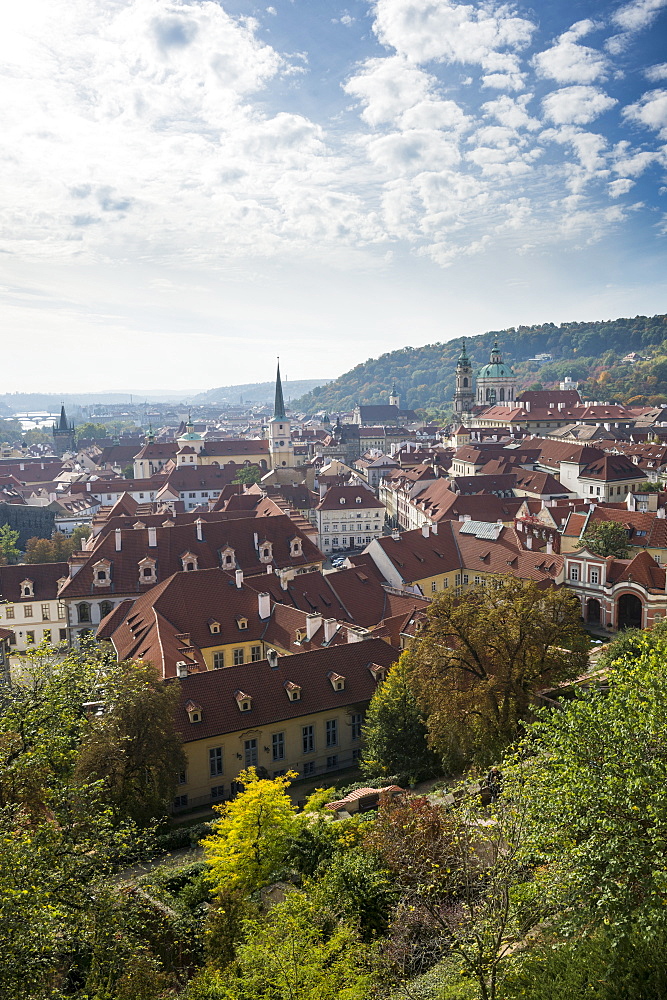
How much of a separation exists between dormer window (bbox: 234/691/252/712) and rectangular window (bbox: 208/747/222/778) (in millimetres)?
2133

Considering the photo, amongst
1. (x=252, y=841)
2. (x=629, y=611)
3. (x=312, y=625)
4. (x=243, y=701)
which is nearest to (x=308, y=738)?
(x=243, y=701)

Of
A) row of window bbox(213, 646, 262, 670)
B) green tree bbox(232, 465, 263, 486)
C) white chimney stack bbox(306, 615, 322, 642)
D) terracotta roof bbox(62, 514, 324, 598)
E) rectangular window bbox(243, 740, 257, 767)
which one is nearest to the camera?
rectangular window bbox(243, 740, 257, 767)

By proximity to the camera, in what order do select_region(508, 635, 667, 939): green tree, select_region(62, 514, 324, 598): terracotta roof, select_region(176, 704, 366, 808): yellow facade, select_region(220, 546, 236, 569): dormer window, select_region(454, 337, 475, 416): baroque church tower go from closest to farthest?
select_region(508, 635, 667, 939): green tree → select_region(176, 704, 366, 808): yellow facade → select_region(62, 514, 324, 598): terracotta roof → select_region(220, 546, 236, 569): dormer window → select_region(454, 337, 475, 416): baroque church tower

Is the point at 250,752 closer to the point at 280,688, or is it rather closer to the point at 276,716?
the point at 276,716

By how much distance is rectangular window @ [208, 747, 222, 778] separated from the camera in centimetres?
3434

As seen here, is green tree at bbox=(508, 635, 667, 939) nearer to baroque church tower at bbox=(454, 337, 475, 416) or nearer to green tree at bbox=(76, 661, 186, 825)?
green tree at bbox=(76, 661, 186, 825)

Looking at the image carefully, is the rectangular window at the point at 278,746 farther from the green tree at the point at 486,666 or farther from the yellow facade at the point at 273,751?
the green tree at the point at 486,666

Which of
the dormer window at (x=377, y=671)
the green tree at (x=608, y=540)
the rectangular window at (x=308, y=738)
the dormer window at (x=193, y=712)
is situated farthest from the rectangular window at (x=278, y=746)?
the green tree at (x=608, y=540)

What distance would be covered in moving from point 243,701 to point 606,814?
23.7 m

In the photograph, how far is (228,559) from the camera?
57.8 m

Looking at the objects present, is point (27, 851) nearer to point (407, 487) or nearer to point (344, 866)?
point (344, 866)

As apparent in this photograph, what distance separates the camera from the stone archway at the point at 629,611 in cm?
5559

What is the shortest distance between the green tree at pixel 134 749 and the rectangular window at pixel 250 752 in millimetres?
5694

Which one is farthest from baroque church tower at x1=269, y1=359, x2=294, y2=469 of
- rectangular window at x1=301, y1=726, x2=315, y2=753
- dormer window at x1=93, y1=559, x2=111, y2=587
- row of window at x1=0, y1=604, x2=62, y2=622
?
rectangular window at x1=301, y1=726, x2=315, y2=753
